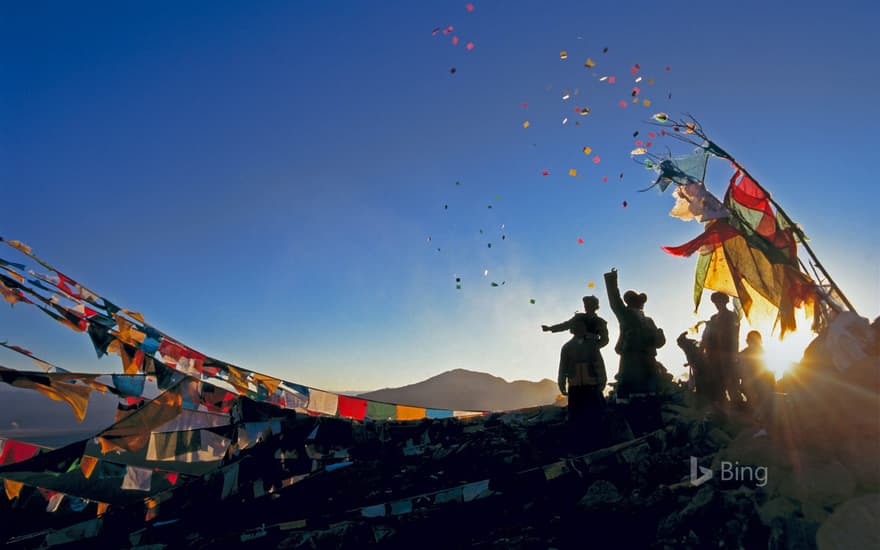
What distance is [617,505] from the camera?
5836 mm

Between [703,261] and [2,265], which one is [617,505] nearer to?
[703,261]

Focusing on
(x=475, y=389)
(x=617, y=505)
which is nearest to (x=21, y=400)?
(x=475, y=389)

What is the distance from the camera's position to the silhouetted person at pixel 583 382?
327 inches

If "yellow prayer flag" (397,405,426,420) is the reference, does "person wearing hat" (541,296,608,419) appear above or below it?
above

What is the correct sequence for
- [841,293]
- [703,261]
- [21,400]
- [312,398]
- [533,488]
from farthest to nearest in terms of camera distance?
[21,400] < [703,261] < [312,398] < [841,293] < [533,488]

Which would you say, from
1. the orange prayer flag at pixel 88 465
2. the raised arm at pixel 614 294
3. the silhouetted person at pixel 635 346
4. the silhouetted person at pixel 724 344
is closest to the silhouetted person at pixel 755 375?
the silhouetted person at pixel 724 344

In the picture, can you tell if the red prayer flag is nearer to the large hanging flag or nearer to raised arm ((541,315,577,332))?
raised arm ((541,315,577,332))

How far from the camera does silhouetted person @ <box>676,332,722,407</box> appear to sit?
8.72 meters

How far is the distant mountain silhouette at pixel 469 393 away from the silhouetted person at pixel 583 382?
251 feet

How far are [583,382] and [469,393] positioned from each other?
89.2 m

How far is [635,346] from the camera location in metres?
9.44

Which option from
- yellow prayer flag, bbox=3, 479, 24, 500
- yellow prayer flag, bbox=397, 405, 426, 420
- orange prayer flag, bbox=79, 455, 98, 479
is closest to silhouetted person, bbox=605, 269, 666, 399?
yellow prayer flag, bbox=397, 405, 426, 420

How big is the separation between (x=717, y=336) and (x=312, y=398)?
7916 mm

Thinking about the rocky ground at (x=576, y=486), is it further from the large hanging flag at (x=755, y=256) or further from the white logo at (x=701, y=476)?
the large hanging flag at (x=755, y=256)
